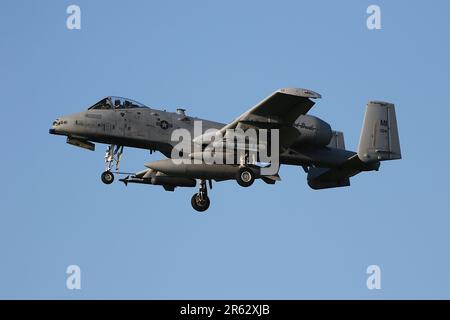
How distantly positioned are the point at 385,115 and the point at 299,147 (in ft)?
11.0

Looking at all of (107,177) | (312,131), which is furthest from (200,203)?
(312,131)

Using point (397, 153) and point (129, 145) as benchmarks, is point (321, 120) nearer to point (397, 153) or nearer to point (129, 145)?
point (397, 153)

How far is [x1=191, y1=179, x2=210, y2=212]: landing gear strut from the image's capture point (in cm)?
3803

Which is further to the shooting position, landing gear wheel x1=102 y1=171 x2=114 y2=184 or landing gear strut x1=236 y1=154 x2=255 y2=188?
landing gear wheel x1=102 y1=171 x2=114 y2=184

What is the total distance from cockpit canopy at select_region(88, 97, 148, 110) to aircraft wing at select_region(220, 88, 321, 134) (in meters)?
3.81

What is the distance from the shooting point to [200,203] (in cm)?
3803

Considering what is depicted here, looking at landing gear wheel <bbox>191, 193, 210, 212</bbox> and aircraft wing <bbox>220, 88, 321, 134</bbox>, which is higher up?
aircraft wing <bbox>220, 88, 321, 134</bbox>

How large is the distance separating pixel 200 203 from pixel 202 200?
0.14 meters

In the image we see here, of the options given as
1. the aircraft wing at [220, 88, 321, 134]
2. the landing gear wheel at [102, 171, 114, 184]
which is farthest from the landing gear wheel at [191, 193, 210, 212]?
the aircraft wing at [220, 88, 321, 134]

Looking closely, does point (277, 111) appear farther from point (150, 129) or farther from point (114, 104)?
point (114, 104)

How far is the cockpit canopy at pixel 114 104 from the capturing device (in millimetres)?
36281

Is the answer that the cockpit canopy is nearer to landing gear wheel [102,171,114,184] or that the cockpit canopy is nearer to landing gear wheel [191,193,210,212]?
landing gear wheel [102,171,114,184]

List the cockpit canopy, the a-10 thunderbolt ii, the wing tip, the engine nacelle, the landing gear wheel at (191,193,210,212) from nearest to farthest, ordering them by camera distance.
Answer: the wing tip < the a-10 thunderbolt ii < the engine nacelle < the cockpit canopy < the landing gear wheel at (191,193,210,212)

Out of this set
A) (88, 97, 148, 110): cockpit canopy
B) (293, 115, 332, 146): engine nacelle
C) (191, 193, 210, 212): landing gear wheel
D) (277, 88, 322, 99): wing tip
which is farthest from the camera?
(191, 193, 210, 212): landing gear wheel
